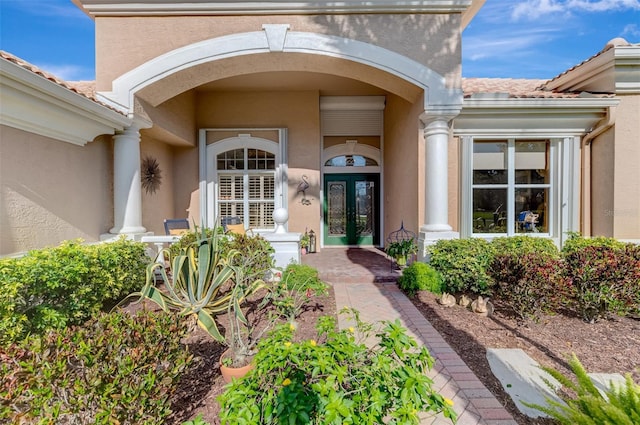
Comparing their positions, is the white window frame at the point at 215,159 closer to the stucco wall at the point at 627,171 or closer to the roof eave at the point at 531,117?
the roof eave at the point at 531,117

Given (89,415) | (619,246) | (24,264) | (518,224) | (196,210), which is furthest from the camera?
(196,210)

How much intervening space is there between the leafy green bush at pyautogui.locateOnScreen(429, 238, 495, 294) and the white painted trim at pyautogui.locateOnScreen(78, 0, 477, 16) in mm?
4834

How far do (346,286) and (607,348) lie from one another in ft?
12.6

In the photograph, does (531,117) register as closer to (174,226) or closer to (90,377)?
(90,377)

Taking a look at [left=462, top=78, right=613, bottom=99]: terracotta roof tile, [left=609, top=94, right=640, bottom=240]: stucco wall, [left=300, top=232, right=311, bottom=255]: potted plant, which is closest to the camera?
[left=609, top=94, right=640, bottom=240]: stucco wall

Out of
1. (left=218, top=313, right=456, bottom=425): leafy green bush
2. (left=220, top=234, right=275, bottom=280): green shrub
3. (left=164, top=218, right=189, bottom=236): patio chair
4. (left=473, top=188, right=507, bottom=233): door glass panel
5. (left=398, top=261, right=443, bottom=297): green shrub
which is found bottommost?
(left=398, top=261, right=443, bottom=297): green shrub

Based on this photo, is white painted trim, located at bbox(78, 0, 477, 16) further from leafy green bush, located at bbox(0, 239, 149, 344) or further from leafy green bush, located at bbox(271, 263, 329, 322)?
leafy green bush, located at bbox(271, 263, 329, 322)

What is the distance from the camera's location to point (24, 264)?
11.0ft

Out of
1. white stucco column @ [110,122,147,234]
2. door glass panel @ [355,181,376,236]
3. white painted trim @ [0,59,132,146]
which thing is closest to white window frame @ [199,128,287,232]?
door glass panel @ [355,181,376,236]

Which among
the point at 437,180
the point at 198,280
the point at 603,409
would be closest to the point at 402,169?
the point at 437,180

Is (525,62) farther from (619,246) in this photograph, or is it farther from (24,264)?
(24,264)

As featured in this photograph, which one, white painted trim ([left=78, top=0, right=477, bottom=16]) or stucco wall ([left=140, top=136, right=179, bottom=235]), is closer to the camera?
white painted trim ([left=78, top=0, right=477, bottom=16])

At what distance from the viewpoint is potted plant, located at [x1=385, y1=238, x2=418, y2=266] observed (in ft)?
21.6

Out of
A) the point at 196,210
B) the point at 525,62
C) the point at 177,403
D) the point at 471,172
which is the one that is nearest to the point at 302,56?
the point at 471,172
